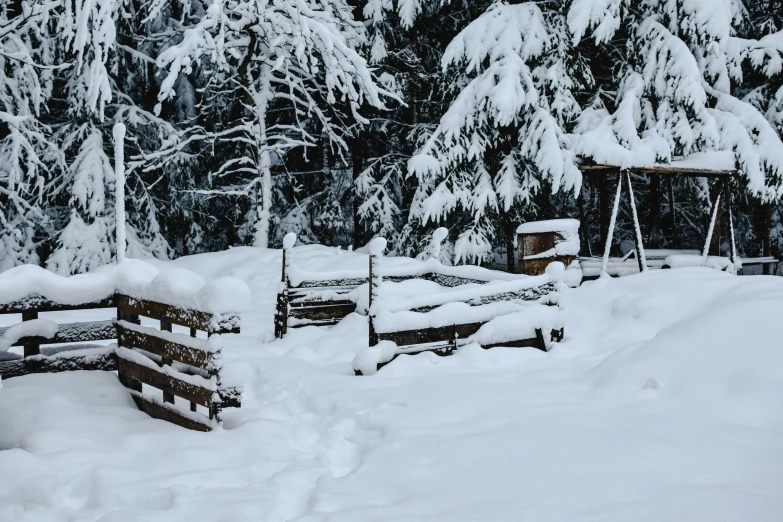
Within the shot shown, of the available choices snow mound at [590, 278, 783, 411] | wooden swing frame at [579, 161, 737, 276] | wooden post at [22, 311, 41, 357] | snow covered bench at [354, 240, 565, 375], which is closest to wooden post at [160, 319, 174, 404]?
wooden post at [22, 311, 41, 357]

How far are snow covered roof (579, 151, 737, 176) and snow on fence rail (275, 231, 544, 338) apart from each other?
366 cm

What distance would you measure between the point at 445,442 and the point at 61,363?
327cm

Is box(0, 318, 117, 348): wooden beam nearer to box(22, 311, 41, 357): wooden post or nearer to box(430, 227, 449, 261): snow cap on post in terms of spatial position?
box(22, 311, 41, 357): wooden post

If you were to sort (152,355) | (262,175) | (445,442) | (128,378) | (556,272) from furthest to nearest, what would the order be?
(262,175) → (556,272) → (128,378) → (152,355) → (445,442)

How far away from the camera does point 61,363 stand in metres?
5.05

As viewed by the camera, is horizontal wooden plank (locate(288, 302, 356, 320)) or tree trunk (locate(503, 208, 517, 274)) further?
tree trunk (locate(503, 208, 517, 274))

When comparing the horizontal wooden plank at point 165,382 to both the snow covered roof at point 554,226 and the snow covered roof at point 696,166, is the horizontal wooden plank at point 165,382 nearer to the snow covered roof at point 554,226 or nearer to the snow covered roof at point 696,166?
the snow covered roof at point 554,226

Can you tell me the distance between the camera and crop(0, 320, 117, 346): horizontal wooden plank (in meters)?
4.87

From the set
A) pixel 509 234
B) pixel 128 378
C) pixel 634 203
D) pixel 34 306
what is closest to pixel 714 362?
pixel 128 378

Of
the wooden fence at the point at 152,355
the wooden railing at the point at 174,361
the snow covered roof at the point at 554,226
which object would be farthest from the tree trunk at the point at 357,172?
the wooden railing at the point at 174,361

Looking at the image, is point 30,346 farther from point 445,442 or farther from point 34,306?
point 445,442

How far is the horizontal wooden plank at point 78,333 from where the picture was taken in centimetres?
487

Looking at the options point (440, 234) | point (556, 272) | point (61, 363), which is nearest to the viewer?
point (61, 363)

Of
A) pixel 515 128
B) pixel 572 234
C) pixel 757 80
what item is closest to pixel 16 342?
pixel 572 234
